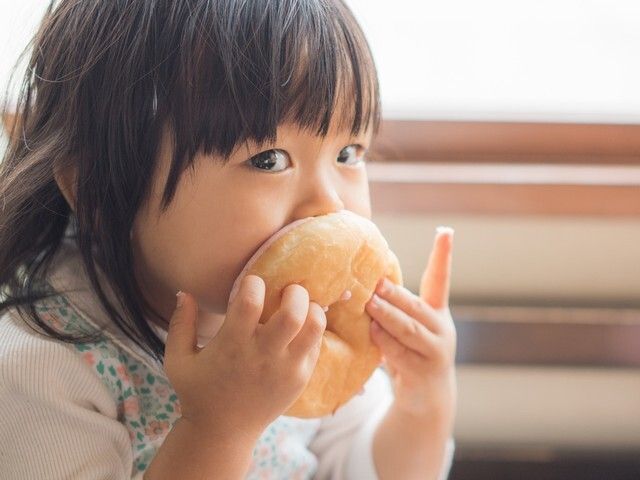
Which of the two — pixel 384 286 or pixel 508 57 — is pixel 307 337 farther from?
pixel 508 57

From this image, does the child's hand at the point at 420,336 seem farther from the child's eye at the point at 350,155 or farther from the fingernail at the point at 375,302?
the child's eye at the point at 350,155

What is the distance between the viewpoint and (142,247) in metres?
0.81

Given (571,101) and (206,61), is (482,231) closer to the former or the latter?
(571,101)

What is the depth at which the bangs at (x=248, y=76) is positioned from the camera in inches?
28.0

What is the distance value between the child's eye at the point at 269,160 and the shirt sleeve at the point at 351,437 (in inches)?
14.4

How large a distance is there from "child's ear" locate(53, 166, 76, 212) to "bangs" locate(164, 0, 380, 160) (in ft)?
0.46

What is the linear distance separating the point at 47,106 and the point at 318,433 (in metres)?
0.54

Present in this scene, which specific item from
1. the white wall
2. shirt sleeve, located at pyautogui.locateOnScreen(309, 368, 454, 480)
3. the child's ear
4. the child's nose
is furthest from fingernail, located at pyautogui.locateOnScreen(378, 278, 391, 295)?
the white wall

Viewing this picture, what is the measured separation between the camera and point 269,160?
740 mm

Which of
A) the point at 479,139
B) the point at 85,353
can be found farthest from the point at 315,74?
the point at 479,139

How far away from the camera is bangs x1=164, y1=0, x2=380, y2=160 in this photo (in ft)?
2.33

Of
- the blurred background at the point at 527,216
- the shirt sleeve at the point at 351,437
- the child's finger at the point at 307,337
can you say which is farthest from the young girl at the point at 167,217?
the blurred background at the point at 527,216

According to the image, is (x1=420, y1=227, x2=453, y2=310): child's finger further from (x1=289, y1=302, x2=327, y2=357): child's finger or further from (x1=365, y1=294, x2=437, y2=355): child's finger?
(x1=289, y1=302, x2=327, y2=357): child's finger

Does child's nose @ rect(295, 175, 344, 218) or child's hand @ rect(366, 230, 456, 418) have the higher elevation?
child's nose @ rect(295, 175, 344, 218)
